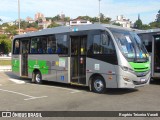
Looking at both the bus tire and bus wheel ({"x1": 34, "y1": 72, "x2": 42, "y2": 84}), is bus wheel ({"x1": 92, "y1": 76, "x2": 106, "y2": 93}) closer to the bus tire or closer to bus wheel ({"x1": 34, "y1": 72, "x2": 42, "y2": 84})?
the bus tire

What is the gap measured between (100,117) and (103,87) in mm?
4324

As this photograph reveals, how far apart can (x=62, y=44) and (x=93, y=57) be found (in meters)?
2.46

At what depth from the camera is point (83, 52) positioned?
1297cm

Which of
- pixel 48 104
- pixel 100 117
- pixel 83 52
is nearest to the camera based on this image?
pixel 100 117

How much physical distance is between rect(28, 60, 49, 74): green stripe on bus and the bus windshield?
526 centimetres

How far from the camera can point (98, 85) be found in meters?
12.3

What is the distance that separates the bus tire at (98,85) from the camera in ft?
39.6

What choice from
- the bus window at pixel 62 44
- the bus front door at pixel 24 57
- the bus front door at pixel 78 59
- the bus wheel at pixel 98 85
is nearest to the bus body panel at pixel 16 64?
the bus front door at pixel 24 57

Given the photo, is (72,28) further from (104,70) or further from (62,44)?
(104,70)

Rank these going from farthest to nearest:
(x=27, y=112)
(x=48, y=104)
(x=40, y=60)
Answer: (x=40, y=60) < (x=48, y=104) < (x=27, y=112)

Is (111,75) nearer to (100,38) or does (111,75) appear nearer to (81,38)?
(100,38)

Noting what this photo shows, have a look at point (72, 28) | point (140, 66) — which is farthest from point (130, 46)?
point (72, 28)

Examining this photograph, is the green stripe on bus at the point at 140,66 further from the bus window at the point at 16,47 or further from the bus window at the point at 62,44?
the bus window at the point at 16,47

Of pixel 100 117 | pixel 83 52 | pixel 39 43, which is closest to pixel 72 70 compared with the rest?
pixel 83 52
